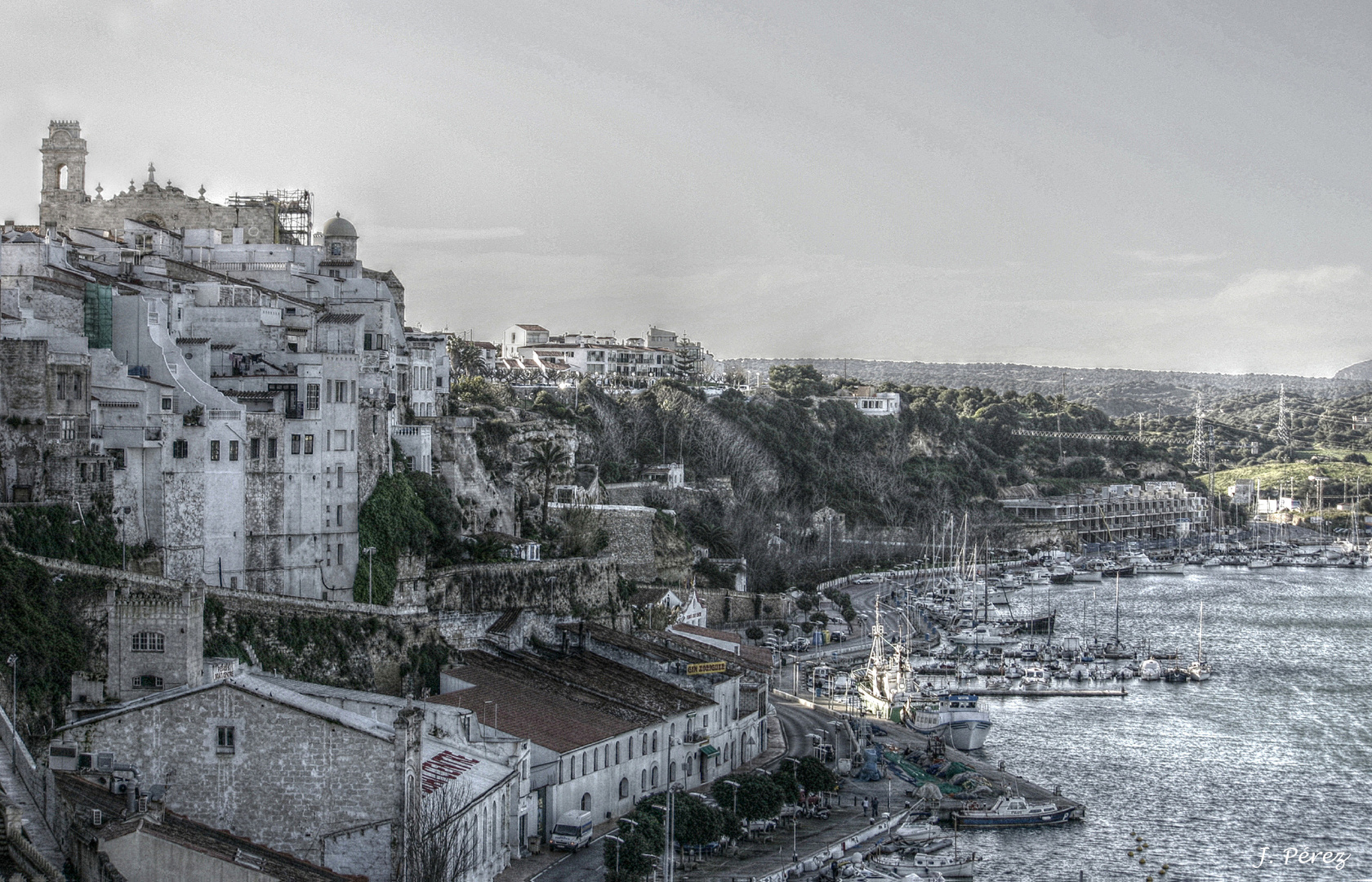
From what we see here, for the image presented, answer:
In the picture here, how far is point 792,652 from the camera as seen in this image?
72688mm

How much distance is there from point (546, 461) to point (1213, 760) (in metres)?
28.2

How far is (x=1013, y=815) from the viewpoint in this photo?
4588cm

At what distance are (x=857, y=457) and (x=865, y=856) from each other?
90604 millimetres

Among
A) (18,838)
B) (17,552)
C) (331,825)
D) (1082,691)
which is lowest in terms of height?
(1082,691)

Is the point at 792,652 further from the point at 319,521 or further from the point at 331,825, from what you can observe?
the point at 331,825

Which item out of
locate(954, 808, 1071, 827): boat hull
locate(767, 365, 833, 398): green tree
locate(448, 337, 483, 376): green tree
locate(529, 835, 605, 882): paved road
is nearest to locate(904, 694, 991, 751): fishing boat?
locate(954, 808, 1071, 827): boat hull

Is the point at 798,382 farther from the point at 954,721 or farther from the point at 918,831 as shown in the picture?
the point at 918,831

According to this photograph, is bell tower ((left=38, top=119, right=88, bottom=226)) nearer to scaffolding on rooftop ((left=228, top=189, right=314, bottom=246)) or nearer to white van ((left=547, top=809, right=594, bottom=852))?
scaffolding on rooftop ((left=228, top=189, right=314, bottom=246))

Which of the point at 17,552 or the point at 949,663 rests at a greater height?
the point at 17,552

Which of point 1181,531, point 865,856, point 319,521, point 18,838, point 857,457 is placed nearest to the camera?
point 18,838

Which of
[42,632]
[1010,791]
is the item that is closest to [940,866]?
[1010,791]

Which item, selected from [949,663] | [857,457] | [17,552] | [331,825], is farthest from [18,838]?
[857,457]

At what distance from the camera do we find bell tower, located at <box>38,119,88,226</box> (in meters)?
63.4

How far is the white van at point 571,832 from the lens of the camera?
35.8m
